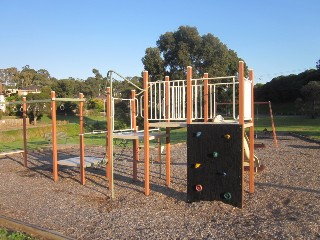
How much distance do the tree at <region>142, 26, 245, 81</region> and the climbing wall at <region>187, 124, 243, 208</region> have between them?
35.7 m

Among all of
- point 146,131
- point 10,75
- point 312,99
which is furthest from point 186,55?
point 10,75

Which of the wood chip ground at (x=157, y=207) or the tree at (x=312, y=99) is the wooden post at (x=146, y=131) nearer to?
the wood chip ground at (x=157, y=207)

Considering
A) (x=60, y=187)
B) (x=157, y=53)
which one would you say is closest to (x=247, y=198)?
(x=60, y=187)

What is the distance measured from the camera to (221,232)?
524 centimetres

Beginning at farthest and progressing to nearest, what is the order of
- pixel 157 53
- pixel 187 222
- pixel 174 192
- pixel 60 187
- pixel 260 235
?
pixel 157 53
pixel 60 187
pixel 174 192
pixel 187 222
pixel 260 235

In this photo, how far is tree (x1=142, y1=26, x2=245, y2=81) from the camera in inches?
1678

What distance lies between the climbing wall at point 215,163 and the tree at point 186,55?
3574 cm

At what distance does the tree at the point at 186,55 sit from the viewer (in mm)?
42625

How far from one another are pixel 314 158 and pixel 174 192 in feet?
22.9

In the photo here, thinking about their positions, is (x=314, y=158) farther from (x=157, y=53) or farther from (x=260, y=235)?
(x=157, y=53)

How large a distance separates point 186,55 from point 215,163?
3724cm

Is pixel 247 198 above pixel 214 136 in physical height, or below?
below

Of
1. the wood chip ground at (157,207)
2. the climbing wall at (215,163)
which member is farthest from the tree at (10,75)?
the climbing wall at (215,163)

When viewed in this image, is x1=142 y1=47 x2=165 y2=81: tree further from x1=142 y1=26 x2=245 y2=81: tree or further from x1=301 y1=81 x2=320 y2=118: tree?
x1=301 y1=81 x2=320 y2=118: tree
